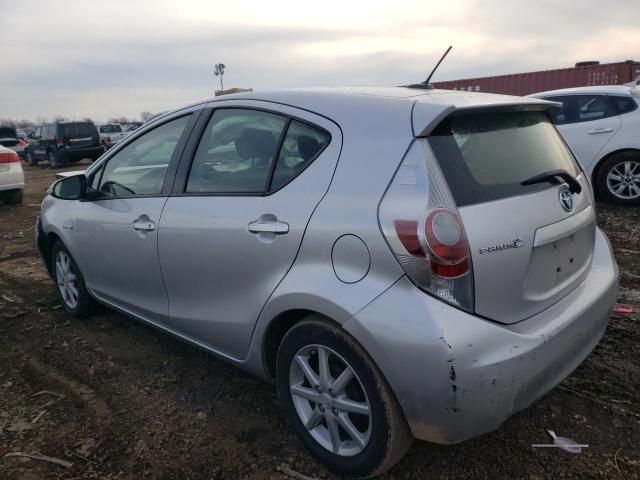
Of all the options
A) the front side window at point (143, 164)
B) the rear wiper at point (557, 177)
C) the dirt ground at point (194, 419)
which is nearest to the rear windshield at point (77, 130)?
the dirt ground at point (194, 419)

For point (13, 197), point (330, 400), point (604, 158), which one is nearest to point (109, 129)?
point (13, 197)

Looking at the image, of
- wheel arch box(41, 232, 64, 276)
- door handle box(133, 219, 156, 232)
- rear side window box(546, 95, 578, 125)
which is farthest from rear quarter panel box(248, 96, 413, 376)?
rear side window box(546, 95, 578, 125)

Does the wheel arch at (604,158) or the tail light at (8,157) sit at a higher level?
the wheel arch at (604,158)

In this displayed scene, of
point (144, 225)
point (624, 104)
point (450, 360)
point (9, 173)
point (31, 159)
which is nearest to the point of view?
point (450, 360)

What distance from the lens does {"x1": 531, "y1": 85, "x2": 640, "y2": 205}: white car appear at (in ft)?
22.7

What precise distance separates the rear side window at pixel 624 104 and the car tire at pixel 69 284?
6.92 metres

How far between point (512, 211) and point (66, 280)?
3544mm

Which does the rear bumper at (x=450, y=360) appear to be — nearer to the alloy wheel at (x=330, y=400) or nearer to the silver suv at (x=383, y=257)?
the silver suv at (x=383, y=257)

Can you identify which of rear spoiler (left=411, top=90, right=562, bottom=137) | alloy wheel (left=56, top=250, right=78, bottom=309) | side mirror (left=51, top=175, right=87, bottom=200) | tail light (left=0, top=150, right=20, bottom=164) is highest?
rear spoiler (left=411, top=90, right=562, bottom=137)

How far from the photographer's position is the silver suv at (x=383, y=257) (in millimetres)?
1903

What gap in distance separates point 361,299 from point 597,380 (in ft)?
5.77

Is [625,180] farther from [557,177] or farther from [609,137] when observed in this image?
[557,177]

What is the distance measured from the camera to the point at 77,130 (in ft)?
68.5

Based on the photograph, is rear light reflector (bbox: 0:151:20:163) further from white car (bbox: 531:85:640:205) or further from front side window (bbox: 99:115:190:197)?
white car (bbox: 531:85:640:205)
